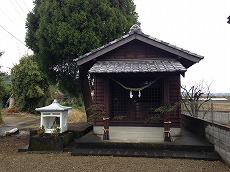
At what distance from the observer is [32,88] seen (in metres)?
24.2

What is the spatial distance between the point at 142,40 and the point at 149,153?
4.64 meters

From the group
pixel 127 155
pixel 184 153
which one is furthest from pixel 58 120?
pixel 184 153

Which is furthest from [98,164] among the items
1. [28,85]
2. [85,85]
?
[28,85]

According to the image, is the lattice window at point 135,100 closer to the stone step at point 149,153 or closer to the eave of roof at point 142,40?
the eave of roof at point 142,40

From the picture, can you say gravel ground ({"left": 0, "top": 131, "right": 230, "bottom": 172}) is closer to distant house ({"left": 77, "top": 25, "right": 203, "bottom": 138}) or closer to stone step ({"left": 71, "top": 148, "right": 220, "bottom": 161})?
stone step ({"left": 71, "top": 148, "right": 220, "bottom": 161})

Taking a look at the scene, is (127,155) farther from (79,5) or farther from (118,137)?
(79,5)

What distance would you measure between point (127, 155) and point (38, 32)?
892 centimetres

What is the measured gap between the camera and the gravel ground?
239 inches

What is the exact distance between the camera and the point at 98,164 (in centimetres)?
648

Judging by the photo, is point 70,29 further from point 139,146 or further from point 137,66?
point 139,146

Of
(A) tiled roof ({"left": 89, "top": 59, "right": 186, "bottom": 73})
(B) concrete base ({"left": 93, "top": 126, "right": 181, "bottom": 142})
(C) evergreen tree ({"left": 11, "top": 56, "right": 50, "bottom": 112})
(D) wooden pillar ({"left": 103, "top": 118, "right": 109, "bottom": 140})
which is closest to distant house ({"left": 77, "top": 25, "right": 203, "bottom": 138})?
(A) tiled roof ({"left": 89, "top": 59, "right": 186, "bottom": 73})

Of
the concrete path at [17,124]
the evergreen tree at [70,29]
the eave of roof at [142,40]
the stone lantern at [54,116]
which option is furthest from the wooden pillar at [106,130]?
the concrete path at [17,124]

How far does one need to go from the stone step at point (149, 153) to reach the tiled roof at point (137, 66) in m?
2.88

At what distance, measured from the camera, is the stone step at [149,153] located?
7.06m
